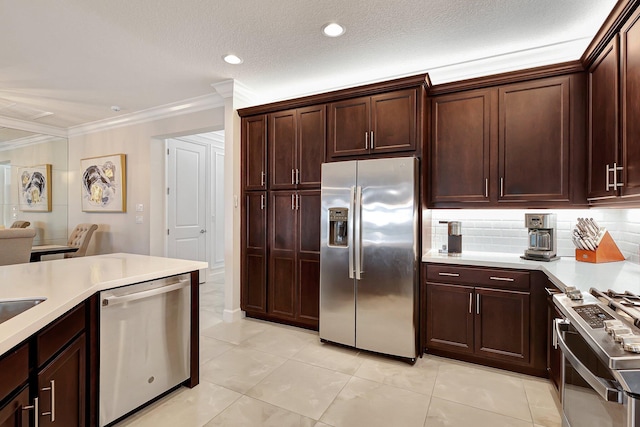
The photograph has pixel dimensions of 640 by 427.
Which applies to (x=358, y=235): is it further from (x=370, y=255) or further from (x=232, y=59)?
(x=232, y=59)

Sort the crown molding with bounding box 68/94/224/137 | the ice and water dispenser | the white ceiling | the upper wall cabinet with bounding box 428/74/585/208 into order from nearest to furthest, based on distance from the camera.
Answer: the white ceiling < the upper wall cabinet with bounding box 428/74/585/208 < the ice and water dispenser < the crown molding with bounding box 68/94/224/137

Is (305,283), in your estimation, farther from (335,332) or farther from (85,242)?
(85,242)

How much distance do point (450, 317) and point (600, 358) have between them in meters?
1.62

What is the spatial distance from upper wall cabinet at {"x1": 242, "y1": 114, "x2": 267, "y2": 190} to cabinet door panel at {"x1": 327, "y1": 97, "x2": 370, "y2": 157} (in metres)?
0.83

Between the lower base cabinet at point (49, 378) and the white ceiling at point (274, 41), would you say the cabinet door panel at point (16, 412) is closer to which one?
the lower base cabinet at point (49, 378)

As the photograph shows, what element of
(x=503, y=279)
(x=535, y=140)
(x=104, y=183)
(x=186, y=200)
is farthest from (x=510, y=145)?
(x=104, y=183)

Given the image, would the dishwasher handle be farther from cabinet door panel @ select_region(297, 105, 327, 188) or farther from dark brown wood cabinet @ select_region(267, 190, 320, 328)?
cabinet door panel @ select_region(297, 105, 327, 188)

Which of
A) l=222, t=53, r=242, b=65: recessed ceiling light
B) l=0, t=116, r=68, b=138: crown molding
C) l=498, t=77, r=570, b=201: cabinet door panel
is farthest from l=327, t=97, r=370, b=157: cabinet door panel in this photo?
l=0, t=116, r=68, b=138: crown molding

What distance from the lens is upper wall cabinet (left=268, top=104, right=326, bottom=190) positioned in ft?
10.4

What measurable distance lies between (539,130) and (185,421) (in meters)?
3.31

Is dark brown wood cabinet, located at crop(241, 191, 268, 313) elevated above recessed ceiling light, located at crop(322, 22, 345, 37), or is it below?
below

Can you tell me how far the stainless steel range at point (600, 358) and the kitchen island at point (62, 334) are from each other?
183 centimetres

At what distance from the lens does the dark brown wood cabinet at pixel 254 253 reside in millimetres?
3480

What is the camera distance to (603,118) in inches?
82.4
